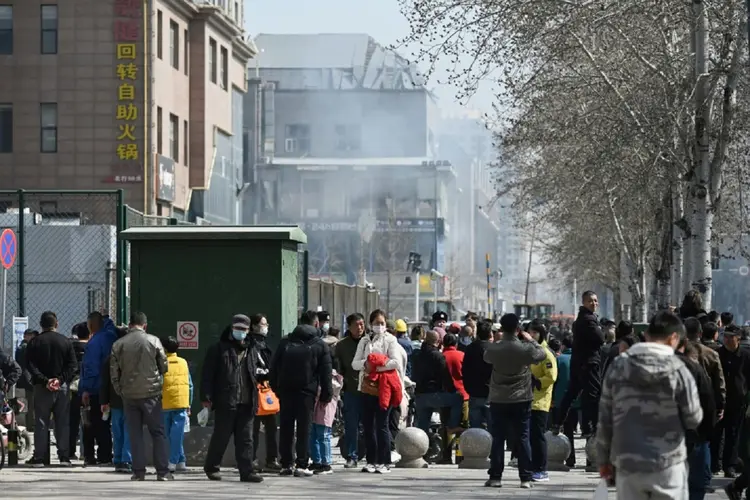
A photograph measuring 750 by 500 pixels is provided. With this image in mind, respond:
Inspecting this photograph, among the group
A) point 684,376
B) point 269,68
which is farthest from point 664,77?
point 269,68

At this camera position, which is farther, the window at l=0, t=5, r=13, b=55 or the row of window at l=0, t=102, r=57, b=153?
the row of window at l=0, t=102, r=57, b=153

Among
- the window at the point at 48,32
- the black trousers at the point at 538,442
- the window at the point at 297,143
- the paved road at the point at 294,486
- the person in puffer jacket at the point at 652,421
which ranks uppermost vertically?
the window at the point at 297,143

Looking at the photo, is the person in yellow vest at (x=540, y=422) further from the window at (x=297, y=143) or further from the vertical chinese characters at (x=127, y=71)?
the window at (x=297, y=143)

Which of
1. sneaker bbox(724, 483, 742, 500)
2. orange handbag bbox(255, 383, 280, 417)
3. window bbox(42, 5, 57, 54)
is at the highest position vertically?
window bbox(42, 5, 57, 54)

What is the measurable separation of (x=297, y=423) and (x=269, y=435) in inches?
33.5

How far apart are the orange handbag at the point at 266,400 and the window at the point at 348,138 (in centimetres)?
12853

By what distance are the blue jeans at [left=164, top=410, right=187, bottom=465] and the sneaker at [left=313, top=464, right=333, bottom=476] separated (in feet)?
4.99

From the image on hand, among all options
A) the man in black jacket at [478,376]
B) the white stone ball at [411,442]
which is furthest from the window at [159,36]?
the white stone ball at [411,442]

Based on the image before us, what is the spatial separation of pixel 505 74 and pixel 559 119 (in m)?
10.3

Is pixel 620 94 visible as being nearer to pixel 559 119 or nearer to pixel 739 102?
pixel 739 102

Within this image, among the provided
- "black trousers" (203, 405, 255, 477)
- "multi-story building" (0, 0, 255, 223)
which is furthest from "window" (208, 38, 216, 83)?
"black trousers" (203, 405, 255, 477)

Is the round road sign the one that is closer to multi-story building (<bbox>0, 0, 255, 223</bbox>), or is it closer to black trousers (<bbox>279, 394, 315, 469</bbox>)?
black trousers (<bbox>279, 394, 315, 469</bbox>)

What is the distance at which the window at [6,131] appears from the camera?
183ft

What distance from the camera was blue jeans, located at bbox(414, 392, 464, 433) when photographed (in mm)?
22000
